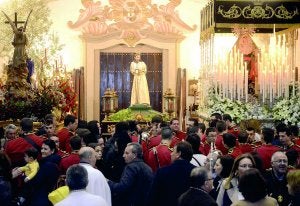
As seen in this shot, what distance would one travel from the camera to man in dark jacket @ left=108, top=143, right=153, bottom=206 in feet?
24.1

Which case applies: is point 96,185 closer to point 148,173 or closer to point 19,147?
point 148,173

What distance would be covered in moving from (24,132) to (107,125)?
10523mm

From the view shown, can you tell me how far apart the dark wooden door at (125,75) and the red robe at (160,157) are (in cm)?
1764

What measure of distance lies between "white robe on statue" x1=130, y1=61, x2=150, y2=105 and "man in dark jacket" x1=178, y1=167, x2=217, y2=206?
1893 centimetres

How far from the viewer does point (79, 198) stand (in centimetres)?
555

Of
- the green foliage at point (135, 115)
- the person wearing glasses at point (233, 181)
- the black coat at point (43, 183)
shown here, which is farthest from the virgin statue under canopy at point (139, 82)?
the person wearing glasses at point (233, 181)

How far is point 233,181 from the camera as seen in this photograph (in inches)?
248

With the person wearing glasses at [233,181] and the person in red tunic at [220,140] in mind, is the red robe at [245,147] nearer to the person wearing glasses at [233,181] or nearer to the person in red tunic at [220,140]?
the person in red tunic at [220,140]

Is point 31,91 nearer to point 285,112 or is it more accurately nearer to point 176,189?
point 285,112

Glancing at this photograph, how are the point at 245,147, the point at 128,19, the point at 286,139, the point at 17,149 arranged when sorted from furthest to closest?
the point at 128,19 → the point at 286,139 → the point at 17,149 → the point at 245,147

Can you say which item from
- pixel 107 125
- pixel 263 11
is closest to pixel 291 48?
pixel 263 11

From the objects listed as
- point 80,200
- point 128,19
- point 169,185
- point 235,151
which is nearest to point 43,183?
point 169,185

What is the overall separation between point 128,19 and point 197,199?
20398 mm

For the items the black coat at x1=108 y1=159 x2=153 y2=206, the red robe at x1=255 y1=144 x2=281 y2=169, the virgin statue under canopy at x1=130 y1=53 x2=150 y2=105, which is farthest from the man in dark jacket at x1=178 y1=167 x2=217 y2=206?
the virgin statue under canopy at x1=130 y1=53 x2=150 y2=105
